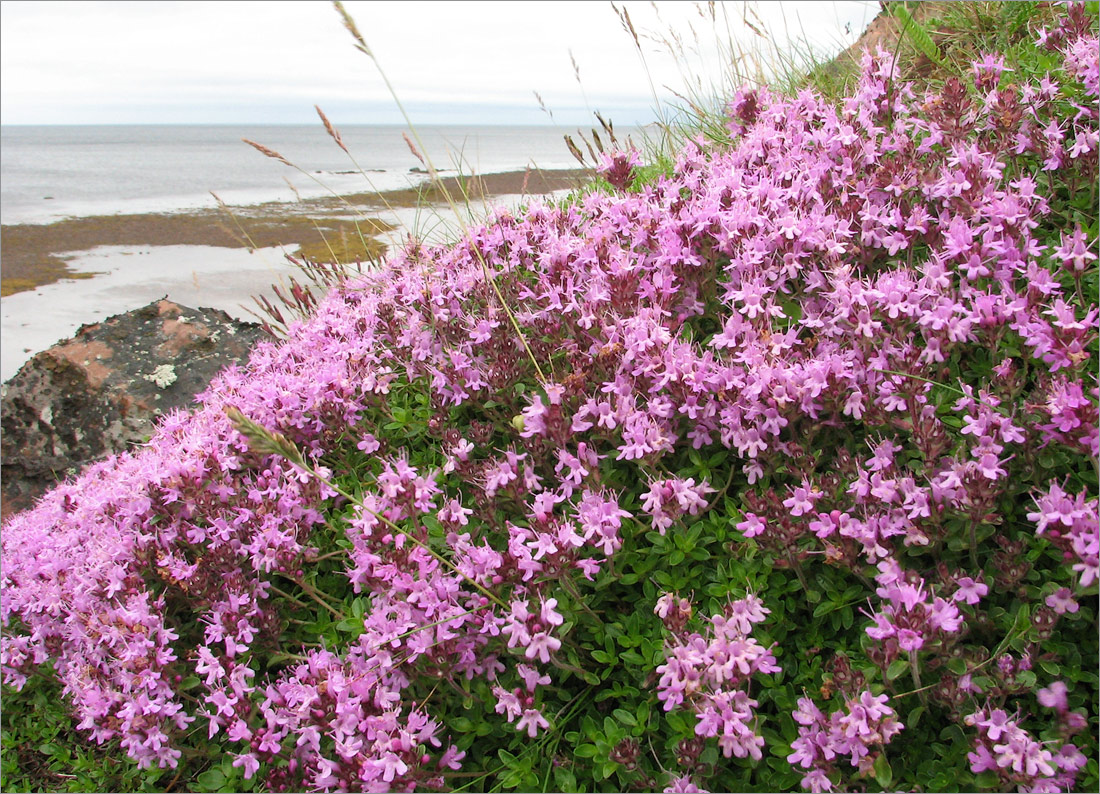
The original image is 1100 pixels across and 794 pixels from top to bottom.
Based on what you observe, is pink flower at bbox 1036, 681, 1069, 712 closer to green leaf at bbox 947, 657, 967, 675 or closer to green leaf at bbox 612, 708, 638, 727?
green leaf at bbox 947, 657, 967, 675

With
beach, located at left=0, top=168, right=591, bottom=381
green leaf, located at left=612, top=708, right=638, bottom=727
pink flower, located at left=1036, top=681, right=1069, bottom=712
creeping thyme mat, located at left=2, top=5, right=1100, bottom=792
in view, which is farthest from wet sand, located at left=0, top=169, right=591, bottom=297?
pink flower, located at left=1036, top=681, right=1069, bottom=712

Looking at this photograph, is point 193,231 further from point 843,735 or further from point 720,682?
point 843,735

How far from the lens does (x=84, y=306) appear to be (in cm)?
1543

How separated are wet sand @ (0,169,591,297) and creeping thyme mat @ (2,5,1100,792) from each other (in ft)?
46.0

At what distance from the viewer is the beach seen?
1446cm

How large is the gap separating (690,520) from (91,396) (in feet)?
17.3

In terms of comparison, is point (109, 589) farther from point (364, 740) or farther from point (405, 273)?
point (405, 273)

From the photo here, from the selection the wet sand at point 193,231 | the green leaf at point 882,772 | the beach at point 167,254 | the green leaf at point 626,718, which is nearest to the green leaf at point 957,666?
the green leaf at point 882,772

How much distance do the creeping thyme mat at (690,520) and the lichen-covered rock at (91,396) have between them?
84.4 inches

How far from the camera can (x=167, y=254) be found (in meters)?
20.6

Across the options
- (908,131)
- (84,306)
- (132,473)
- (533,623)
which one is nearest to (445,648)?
(533,623)

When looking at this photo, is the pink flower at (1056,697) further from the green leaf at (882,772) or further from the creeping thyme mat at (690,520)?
the green leaf at (882,772)

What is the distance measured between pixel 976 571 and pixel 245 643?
267 centimetres

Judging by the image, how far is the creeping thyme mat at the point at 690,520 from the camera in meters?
2.08
